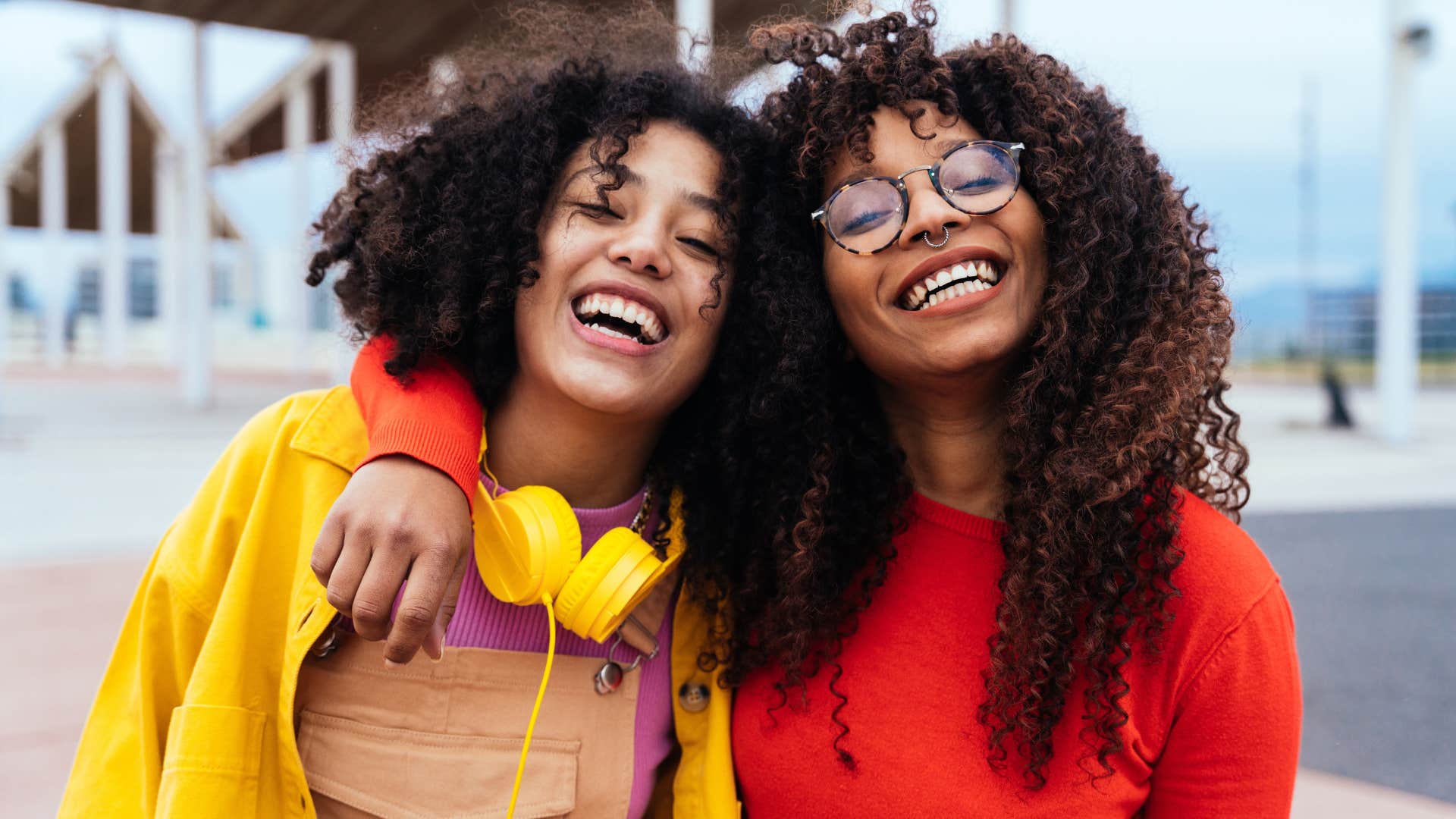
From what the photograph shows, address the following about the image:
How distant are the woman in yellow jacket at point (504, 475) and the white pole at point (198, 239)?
16352mm

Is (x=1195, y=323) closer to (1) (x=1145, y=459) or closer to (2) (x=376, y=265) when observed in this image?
(1) (x=1145, y=459)

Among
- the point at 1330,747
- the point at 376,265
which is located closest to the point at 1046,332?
the point at 376,265

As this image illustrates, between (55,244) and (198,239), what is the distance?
65.9ft

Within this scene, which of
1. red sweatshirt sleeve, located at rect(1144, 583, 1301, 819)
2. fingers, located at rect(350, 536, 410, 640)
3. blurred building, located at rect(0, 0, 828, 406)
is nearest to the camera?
fingers, located at rect(350, 536, 410, 640)

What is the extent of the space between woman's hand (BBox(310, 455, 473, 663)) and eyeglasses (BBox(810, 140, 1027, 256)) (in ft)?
2.93

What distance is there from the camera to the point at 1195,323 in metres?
1.95

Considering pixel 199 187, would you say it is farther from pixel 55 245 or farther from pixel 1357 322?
pixel 1357 322

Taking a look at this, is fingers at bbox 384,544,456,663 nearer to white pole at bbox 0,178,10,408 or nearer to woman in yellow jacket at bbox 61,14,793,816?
woman in yellow jacket at bbox 61,14,793,816

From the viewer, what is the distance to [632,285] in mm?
2004

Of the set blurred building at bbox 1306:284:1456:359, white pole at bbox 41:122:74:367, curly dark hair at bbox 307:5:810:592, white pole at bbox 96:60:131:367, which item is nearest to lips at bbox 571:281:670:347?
curly dark hair at bbox 307:5:810:592

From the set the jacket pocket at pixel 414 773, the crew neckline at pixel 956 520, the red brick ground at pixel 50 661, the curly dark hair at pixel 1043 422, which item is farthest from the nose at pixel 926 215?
the red brick ground at pixel 50 661

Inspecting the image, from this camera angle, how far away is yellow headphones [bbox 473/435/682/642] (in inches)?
74.0

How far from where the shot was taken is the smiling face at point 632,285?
2004 mm

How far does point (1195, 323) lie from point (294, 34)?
15.0 m
